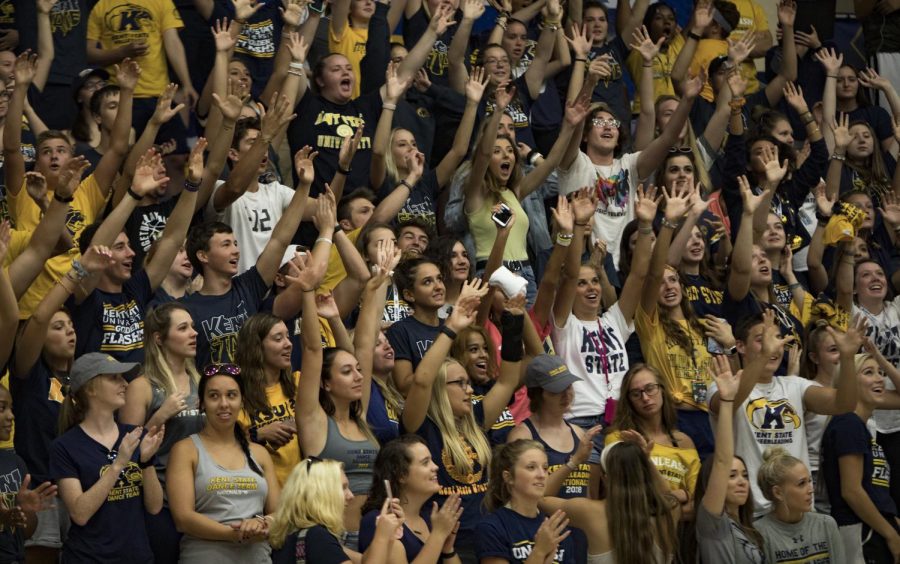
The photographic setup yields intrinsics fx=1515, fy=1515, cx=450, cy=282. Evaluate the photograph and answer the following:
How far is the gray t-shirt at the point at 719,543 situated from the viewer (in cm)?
727

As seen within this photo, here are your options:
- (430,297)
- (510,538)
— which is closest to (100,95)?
(430,297)

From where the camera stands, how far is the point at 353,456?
6723 millimetres

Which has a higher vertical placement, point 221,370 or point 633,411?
point 221,370

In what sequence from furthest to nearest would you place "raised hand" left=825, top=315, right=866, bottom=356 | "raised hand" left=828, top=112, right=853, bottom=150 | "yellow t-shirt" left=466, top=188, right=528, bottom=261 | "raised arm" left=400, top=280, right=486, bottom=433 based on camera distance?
"raised hand" left=828, top=112, right=853, bottom=150, "yellow t-shirt" left=466, top=188, right=528, bottom=261, "raised hand" left=825, top=315, right=866, bottom=356, "raised arm" left=400, top=280, right=486, bottom=433

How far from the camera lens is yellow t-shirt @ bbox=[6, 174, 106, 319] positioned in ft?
25.3

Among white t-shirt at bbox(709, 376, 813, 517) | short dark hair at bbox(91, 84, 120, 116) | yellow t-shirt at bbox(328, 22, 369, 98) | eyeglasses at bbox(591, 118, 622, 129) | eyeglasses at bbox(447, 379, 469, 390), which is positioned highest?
yellow t-shirt at bbox(328, 22, 369, 98)

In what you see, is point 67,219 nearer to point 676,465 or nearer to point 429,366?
point 429,366

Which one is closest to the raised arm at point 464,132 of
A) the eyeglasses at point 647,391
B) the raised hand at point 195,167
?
the raised hand at point 195,167

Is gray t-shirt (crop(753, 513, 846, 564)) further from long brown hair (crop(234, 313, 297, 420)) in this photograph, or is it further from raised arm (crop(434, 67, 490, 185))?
raised arm (crop(434, 67, 490, 185))

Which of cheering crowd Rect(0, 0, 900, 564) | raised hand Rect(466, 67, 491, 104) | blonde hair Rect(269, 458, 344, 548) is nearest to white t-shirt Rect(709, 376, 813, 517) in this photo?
cheering crowd Rect(0, 0, 900, 564)

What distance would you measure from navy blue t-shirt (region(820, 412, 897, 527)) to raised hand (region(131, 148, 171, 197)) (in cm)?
400

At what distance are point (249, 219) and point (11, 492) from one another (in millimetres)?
2616

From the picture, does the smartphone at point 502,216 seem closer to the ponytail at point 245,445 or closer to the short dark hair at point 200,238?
the short dark hair at point 200,238

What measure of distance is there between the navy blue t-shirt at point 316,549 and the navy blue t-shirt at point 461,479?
4.30 feet
